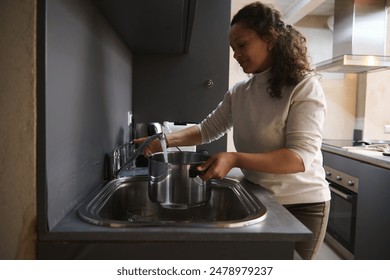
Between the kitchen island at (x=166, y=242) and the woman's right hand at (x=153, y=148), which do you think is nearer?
the kitchen island at (x=166, y=242)

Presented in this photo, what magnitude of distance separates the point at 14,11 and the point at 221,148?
141cm

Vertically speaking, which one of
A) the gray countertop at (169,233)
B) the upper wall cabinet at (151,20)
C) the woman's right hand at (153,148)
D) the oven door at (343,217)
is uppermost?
the upper wall cabinet at (151,20)

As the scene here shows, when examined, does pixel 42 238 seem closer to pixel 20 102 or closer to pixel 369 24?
pixel 20 102

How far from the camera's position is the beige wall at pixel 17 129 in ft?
1.97

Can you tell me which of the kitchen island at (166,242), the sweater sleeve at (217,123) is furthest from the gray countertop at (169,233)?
the sweater sleeve at (217,123)

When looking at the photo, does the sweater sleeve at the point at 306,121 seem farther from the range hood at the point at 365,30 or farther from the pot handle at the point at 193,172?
the range hood at the point at 365,30

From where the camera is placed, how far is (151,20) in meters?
1.11

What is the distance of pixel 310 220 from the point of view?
3.49 ft

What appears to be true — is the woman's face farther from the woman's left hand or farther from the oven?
the oven

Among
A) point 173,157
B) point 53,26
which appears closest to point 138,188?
point 173,157

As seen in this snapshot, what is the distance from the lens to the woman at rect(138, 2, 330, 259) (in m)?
0.95

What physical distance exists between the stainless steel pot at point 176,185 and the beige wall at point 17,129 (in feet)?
1.09

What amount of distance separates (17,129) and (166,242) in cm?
35

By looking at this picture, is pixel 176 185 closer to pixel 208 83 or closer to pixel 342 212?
pixel 208 83
